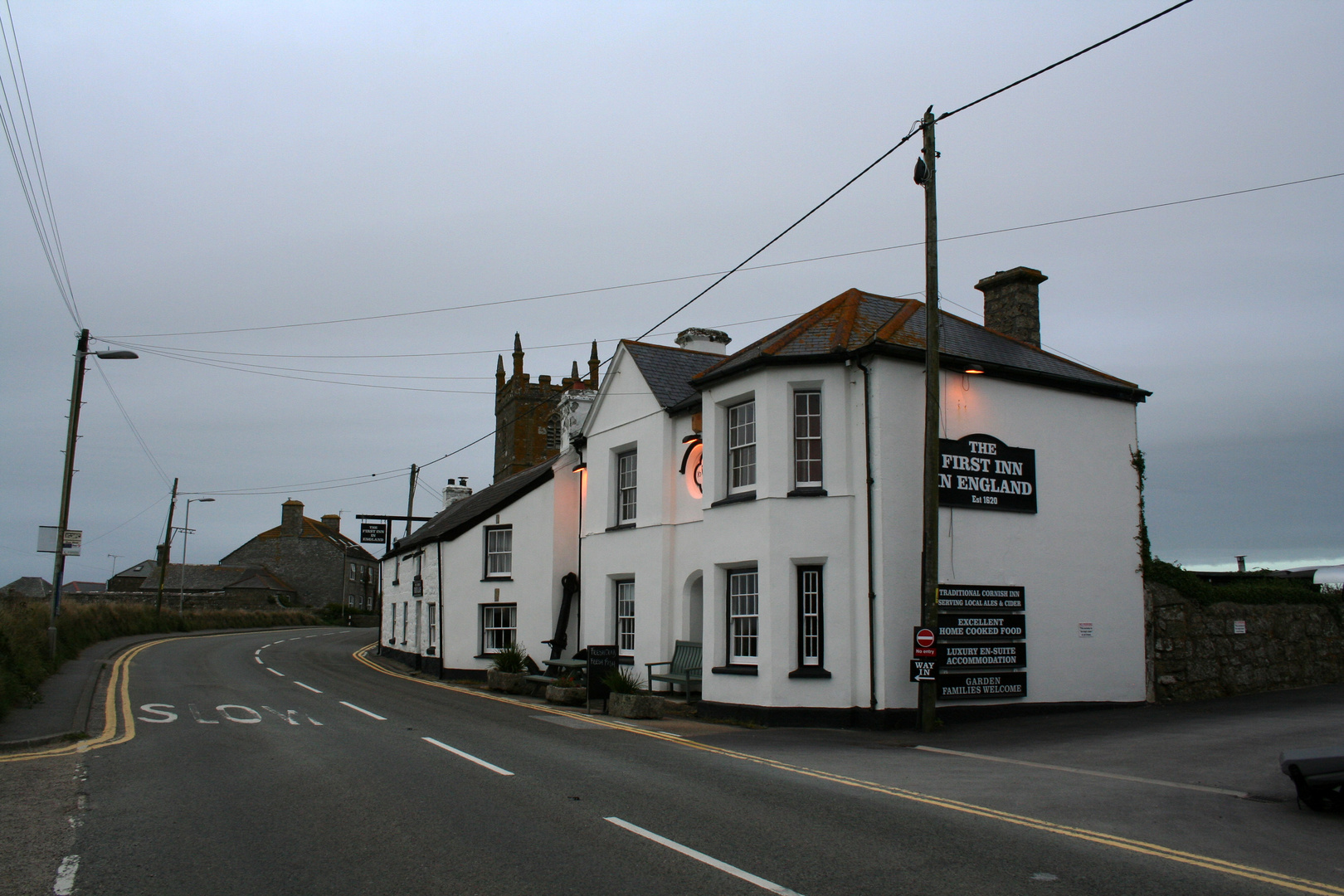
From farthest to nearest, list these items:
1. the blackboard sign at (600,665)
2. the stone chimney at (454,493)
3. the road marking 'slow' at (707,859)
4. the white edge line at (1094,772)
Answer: the stone chimney at (454,493)
the blackboard sign at (600,665)
the white edge line at (1094,772)
the road marking 'slow' at (707,859)

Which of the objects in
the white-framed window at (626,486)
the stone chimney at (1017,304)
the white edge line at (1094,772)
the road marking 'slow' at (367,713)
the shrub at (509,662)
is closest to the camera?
the white edge line at (1094,772)

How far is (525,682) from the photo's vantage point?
897 inches

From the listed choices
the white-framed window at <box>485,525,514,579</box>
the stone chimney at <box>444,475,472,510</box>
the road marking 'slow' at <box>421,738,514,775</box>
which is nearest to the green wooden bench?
the road marking 'slow' at <box>421,738,514,775</box>

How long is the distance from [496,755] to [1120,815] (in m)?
6.90

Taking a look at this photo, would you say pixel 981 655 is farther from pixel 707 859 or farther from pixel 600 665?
pixel 707 859

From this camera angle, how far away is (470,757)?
1133 cm

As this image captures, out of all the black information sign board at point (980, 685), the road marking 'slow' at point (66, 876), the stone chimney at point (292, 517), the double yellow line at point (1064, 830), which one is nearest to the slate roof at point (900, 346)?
the black information sign board at point (980, 685)

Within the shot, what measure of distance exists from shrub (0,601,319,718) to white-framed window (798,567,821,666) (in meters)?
12.3

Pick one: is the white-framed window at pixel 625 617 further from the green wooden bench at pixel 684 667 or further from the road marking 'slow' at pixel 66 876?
the road marking 'slow' at pixel 66 876

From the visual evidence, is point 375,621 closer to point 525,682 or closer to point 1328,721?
point 525,682

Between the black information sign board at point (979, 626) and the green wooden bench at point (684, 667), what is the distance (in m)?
5.12

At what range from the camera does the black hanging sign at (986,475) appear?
1659cm

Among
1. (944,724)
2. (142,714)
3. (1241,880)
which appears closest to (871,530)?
(944,724)

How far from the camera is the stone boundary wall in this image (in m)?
18.8
